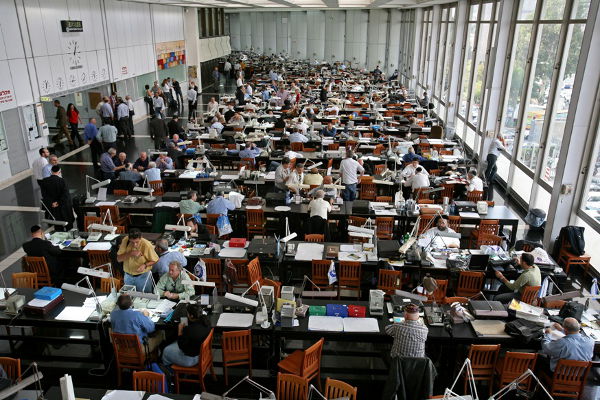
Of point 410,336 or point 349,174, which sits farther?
point 349,174

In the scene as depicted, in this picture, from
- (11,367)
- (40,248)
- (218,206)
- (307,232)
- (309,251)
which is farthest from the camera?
(218,206)

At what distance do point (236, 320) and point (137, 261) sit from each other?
1.88m

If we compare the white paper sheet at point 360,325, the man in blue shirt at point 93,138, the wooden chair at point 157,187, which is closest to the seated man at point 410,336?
the white paper sheet at point 360,325

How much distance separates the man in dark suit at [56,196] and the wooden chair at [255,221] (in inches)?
151

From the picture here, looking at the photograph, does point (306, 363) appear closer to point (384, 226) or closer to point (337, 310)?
point (337, 310)

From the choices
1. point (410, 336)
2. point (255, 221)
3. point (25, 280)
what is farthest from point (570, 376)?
point (25, 280)

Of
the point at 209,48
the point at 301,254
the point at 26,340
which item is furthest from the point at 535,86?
the point at 209,48

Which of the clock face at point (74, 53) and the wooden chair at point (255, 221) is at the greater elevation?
the clock face at point (74, 53)

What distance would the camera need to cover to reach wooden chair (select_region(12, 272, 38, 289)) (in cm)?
712

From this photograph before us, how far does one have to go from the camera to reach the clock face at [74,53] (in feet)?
53.5

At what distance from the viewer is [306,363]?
5.50 m

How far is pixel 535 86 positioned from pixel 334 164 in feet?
18.0

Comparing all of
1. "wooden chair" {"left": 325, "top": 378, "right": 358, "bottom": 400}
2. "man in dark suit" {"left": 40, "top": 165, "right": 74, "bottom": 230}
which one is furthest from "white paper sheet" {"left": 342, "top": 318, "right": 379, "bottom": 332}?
"man in dark suit" {"left": 40, "top": 165, "right": 74, "bottom": 230}

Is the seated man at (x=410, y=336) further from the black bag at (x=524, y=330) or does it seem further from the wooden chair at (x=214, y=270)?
the wooden chair at (x=214, y=270)
